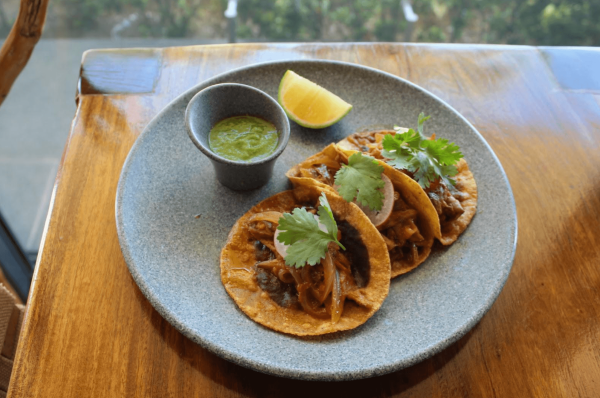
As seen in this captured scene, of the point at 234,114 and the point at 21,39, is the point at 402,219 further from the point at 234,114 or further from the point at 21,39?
the point at 21,39

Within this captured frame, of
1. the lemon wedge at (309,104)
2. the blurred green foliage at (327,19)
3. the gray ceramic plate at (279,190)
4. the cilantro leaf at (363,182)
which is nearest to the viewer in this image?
the gray ceramic plate at (279,190)

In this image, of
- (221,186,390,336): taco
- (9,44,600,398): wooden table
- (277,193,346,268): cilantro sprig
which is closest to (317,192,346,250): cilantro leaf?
(277,193,346,268): cilantro sprig

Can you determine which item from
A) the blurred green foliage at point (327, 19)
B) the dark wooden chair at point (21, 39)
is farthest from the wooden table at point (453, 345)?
the blurred green foliage at point (327, 19)

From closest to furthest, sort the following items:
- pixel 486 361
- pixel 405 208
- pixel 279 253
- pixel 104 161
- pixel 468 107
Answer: pixel 486 361
pixel 279 253
pixel 405 208
pixel 104 161
pixel 468 107

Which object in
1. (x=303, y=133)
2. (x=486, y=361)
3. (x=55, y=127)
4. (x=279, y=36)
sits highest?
(x=303, y=133)

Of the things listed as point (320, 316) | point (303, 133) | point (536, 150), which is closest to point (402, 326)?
point (320, 316)

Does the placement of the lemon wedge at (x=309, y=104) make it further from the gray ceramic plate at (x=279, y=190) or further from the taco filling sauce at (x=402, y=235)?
the taco filling sauce at (x=402, y=235)

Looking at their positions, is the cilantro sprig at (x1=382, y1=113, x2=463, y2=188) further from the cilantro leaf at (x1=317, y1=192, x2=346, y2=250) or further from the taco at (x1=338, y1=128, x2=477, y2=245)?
the cilantro leaf at (x1=317, y1=192, x2=346, y2=250)

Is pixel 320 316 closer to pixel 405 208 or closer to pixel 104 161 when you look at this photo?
pixel 405 208
